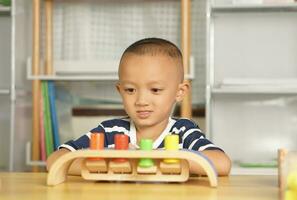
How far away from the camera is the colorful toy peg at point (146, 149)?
0.90 m

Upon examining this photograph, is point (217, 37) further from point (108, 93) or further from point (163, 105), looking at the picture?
point (163, 105)

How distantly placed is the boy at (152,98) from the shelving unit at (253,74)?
4.82 feet

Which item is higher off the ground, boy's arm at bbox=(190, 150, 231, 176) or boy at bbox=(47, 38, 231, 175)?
boy at bbox=(47, 38, 231, 175)

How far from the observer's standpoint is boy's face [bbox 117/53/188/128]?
128cm

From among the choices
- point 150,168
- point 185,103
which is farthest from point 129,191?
point 185,103

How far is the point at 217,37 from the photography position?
2.98 meters

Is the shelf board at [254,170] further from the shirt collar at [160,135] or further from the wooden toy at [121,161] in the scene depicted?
the wooden toy at [121,161]

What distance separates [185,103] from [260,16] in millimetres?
636

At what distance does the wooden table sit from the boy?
0.65 feet

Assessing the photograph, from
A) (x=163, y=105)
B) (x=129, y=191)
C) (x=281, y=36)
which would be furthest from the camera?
(x=281, y=36)

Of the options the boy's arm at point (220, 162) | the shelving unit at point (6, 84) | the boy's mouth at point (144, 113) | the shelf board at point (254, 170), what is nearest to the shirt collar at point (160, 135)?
the boy's mouth at point (144, 113)

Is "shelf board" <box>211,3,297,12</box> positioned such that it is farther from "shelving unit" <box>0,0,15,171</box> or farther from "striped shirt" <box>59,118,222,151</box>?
"striped shirt" <box>59,118,222,151</box>

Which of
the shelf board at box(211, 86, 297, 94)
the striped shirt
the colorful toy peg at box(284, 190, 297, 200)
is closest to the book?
the shelf board at box(211, 86, 297, 94)

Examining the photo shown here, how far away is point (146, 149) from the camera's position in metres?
0.90
